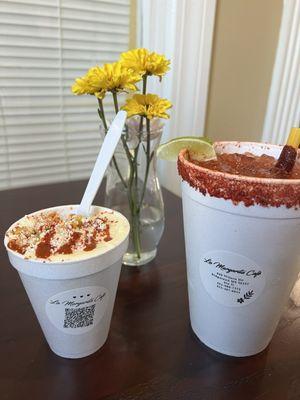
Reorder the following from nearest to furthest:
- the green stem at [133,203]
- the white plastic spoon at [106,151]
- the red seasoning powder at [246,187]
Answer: the red seasoning powder at [246,187] → the white plastic spoon at [106,151] → the green stem at [133,203]

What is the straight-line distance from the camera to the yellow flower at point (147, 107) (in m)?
0.48

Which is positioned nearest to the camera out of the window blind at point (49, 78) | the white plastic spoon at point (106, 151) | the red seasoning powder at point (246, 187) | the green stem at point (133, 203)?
the red seasoning powder at point (246, 187)

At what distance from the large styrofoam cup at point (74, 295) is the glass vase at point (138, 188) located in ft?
0.46

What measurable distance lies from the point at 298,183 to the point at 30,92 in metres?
0.92

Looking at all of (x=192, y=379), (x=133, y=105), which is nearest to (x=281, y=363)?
(x=192, y=379)

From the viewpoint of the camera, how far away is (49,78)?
1.06 meters

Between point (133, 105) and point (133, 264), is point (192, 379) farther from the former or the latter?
point (133, 105)

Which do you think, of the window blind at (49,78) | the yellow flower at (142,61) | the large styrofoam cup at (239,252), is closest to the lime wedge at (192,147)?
the large styrofoam cup at (239,252)

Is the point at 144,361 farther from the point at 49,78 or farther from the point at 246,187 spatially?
the point at 49,78

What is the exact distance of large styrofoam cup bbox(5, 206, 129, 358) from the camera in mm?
350

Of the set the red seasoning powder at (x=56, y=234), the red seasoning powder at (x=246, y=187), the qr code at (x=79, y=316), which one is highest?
the red seasoning powder at (x=246, y=187)

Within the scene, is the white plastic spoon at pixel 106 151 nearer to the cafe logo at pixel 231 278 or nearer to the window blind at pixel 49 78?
the cafe logo at pixel 231 278

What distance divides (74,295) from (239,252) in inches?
6.8

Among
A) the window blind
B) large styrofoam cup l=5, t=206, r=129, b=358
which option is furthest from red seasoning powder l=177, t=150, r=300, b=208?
the window blind
